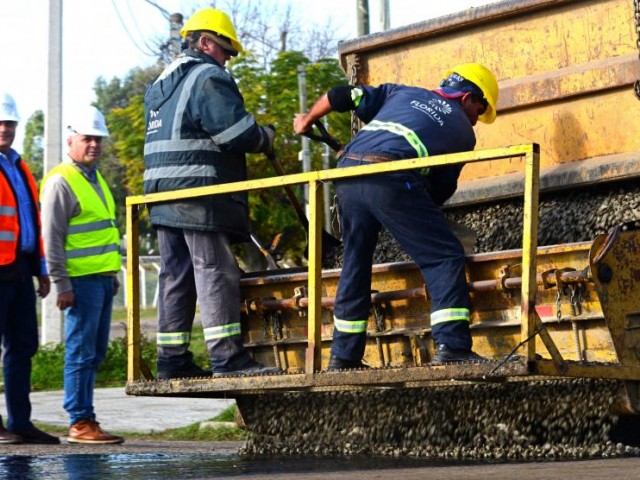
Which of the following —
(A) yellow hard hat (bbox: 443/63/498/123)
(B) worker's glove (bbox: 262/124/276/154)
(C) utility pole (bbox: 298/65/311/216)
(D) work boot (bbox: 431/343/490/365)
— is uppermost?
(C) utility pole (bbox: 298/65/311/216)

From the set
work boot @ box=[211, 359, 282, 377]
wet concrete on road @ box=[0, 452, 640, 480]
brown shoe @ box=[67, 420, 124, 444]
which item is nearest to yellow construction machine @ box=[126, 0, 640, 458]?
work boot @ box=[211, 359, 282, 377]

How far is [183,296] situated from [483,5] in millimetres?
2171

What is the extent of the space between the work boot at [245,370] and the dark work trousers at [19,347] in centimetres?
204

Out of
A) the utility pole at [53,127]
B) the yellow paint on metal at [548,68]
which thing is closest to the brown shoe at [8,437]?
the yellow paint on metal at [548,68]

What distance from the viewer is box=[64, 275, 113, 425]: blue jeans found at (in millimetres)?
7566

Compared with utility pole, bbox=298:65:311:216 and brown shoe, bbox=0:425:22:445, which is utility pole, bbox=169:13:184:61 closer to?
utility pole, bbox=298:65:311:216

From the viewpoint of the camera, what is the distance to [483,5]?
6738 mm

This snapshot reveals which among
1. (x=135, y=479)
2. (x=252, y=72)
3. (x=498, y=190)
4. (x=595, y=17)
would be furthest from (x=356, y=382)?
(x=252, y=72)

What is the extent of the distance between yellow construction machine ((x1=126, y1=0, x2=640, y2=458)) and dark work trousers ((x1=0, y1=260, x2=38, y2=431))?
1.56 metres

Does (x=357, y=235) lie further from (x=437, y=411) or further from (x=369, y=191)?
(x=437, y=411)

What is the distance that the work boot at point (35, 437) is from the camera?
24.6 feet

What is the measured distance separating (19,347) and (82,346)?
37cm

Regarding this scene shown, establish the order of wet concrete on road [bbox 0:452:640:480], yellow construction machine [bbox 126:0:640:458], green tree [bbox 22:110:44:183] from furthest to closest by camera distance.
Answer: green tree [bbox 22:110:44:183] < yellow construction machine [bbox 126:0:640:458] < wet concrete on road [bbox 0:452:640:480]

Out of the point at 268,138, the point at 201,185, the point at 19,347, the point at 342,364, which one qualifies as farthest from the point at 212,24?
the point at 19,347
